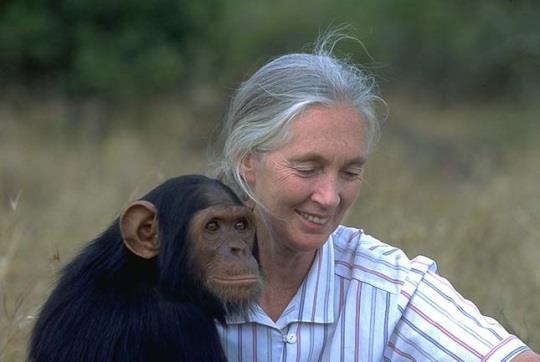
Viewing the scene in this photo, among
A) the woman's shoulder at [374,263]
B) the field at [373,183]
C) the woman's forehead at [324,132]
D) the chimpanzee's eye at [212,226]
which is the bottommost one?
the chimpanzee's eye at [212,226]

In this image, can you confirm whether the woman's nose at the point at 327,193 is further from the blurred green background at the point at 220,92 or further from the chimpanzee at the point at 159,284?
the blurred green background at the point at 220,92

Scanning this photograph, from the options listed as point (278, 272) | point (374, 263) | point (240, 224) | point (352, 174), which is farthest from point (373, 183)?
point (240, 224)

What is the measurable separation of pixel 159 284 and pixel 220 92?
10653 mm

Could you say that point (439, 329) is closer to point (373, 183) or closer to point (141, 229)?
point (141, 229)

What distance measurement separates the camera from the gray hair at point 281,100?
14.0 feet

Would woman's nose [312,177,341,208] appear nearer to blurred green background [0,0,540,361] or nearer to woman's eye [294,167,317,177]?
woman's eye [294,167,317,177]

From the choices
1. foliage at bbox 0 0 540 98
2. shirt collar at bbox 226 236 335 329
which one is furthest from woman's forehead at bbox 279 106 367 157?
foliage at bbox 0 0 540 98

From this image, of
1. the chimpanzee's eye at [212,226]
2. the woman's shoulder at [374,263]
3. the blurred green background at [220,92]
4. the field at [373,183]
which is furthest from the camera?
the blurred green background at [220,92]

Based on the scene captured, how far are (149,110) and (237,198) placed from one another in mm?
10663

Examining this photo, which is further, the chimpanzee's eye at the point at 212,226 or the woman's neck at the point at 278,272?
the woman's neck at the point at 278,272

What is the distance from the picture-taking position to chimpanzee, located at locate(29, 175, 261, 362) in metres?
3.92

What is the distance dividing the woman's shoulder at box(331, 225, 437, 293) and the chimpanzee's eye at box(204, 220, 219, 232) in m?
0.63

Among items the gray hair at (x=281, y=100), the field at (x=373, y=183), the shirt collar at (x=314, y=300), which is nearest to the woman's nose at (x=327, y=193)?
the gray hair at (x=281, y=100)

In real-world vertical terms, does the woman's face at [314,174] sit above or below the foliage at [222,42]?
below
